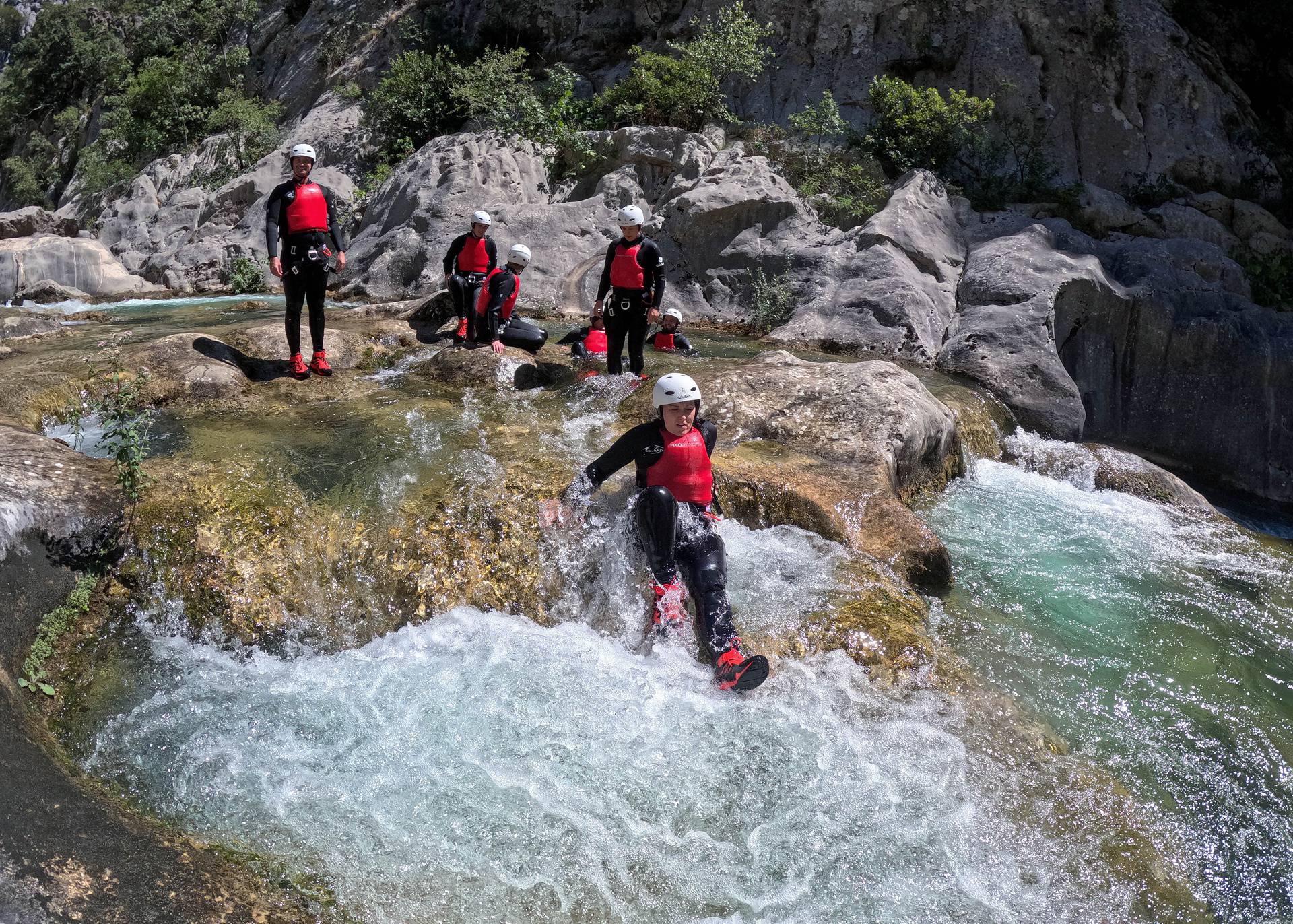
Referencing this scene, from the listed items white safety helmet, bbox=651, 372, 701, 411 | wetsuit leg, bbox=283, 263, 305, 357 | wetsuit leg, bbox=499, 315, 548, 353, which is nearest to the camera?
white safety helmet, bbox=651, 372, 701, 411

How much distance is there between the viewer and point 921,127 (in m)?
14.7

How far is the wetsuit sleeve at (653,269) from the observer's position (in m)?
7.52

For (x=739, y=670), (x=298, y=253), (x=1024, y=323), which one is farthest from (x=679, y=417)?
(x=1024, y=323)

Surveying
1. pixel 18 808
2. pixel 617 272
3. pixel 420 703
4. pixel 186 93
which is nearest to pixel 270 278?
pixel 617 272

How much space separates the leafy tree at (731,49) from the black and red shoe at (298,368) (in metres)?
11.3

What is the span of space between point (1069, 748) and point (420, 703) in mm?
3169

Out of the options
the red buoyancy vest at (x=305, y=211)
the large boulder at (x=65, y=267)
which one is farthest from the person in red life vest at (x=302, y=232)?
the large boulder at (x=65, y=267)

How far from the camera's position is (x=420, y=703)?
13.6 ft

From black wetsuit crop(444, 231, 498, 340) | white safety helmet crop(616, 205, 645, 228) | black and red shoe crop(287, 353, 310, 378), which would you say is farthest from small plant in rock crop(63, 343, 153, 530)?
white safety helmet crop(616, 205, 645, 228)

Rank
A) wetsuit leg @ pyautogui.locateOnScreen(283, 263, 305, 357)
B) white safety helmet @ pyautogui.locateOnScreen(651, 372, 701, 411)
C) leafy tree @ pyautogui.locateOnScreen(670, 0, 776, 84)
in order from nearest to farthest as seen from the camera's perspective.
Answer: white safety helmet @ pyautogui.locateOnScreen(651, 372, 701, 411), wetsuit leg @ pyautogui.locateOnScreen(283, 263, 305, 357), leafy tree @ pyautogui.locateOnScreen(670, 0, 776, 84)

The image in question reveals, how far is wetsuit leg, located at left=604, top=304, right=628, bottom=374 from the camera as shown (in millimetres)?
7805

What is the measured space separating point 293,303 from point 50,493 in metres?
3.19

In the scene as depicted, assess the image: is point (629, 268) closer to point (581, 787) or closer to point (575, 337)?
point (575, 337)

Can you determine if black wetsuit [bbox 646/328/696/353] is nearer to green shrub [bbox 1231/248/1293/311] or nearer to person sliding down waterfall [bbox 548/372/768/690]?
person sliding down waterfall [bbox 548/372/768/690]
